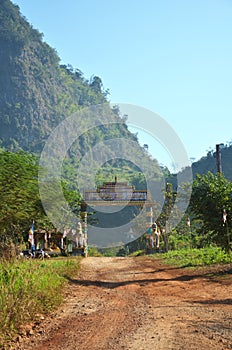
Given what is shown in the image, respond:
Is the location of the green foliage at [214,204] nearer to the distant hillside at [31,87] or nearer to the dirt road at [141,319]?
the dirt road at [141,319]

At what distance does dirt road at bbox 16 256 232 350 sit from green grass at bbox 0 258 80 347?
24 cm

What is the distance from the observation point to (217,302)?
8328 mm

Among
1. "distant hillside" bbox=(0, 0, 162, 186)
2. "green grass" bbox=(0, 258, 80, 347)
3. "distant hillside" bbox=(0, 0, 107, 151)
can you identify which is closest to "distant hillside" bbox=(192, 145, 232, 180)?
"distant hillside" bbox=(0, 0, 162, 186)

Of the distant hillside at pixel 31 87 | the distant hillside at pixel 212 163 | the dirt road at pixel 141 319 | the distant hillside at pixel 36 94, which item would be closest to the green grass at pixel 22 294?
the dirt road at pixel 141 319

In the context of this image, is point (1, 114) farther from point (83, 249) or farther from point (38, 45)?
point (83, 249)

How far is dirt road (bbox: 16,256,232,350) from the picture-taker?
5.49m

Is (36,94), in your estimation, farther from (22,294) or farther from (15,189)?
(22,294)

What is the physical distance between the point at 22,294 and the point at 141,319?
6.39 feet

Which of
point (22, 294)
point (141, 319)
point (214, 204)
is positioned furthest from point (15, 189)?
point (141, 319)

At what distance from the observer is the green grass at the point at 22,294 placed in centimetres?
628

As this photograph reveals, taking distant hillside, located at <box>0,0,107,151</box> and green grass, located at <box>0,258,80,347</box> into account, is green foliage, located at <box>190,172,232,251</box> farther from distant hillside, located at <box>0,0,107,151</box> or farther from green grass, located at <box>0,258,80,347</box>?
distant hillside, located at <box>0,0,107,151</box>

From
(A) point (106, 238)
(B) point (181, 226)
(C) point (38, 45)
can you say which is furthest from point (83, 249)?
(C) point (38, 45)

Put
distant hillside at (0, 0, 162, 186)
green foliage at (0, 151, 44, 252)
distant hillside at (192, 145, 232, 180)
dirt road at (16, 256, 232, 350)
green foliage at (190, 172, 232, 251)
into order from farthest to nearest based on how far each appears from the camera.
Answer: distant hillside at (0, 0, 162, 186)
distant hillside at (192, 145, 232, 180)
green foliage at (0, 151, 44, 252)
green foliage at (190, 172, 232, 251)
dirt road at (16, 256, 232, 350)

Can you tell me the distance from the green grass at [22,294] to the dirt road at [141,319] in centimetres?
24
